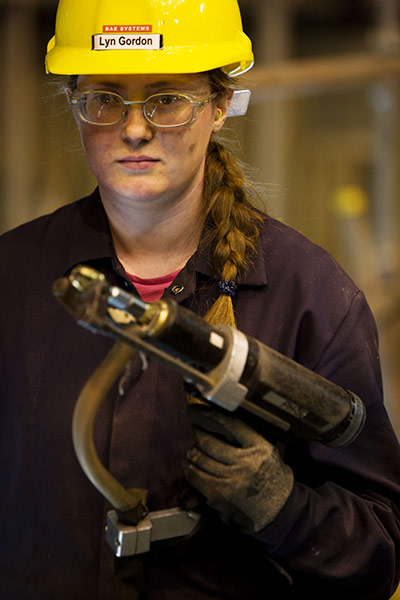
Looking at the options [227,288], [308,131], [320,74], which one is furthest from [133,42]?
[308,131]

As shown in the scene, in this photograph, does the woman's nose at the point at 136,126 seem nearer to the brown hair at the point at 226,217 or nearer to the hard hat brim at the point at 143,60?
the hard hat brim at the point at 143,60

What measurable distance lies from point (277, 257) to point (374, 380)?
31cm

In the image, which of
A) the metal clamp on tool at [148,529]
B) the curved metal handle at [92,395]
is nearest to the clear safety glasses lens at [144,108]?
the curved metal handle at [92,395]

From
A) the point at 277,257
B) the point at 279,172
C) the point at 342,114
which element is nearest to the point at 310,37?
the point at 342,114

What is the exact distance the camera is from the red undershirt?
63.5 inches

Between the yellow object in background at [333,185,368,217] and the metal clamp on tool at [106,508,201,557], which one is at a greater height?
the yellow object in background at [333,185,368,217]

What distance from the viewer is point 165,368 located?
1545 millimetres

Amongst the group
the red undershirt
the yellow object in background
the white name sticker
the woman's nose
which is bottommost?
the yellow object in background

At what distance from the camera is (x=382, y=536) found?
1.49m

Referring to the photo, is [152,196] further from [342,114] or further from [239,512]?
[342,114]

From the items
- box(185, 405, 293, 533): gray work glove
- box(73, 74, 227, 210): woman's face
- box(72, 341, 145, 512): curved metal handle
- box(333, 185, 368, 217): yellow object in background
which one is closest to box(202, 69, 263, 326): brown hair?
box(73, 74, 227, 210): woman's face

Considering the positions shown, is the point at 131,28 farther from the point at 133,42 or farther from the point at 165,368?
the point at 165,368

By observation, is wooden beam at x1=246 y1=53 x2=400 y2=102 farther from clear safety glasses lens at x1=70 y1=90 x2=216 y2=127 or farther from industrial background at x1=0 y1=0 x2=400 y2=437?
clear safety glasses lens at x1=70 y1=90 x2=216 y2=127

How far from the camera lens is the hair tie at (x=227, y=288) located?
1559 millimetres
